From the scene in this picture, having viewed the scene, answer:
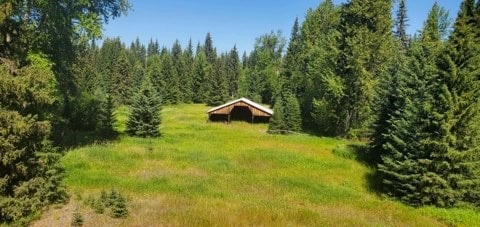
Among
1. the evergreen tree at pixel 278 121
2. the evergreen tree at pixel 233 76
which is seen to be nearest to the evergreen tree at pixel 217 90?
the evergreen tree at pixel 233 76

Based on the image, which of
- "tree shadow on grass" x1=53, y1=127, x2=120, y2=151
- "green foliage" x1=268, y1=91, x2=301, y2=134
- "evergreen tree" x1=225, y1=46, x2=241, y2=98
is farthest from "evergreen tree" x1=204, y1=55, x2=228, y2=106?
"tree shadow on grass" x1=53, y1=127, x2=120, y2=151

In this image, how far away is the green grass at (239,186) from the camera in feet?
52.8

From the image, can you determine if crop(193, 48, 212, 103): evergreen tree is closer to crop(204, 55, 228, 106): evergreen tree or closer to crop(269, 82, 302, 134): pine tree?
crop(204, 55, 228, 106): evergreen tree

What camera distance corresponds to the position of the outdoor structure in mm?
57531

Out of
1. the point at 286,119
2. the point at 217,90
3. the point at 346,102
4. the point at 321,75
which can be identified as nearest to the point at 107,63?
the point at 217,90

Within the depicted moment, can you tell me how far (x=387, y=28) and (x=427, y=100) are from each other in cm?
2095

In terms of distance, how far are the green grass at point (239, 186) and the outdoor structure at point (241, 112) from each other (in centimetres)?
2561

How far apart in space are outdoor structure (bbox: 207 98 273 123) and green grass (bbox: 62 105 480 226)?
25612mm

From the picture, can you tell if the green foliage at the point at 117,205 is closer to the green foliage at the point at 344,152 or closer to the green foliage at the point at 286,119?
the green foliage at the point at 344,152

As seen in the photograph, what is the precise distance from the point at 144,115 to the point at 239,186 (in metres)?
19.1

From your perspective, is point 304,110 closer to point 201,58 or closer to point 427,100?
point 427,100

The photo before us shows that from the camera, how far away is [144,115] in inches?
1475

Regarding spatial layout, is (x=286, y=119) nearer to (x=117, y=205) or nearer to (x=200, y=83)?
(x=117, y=205)

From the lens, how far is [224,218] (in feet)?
50.2
